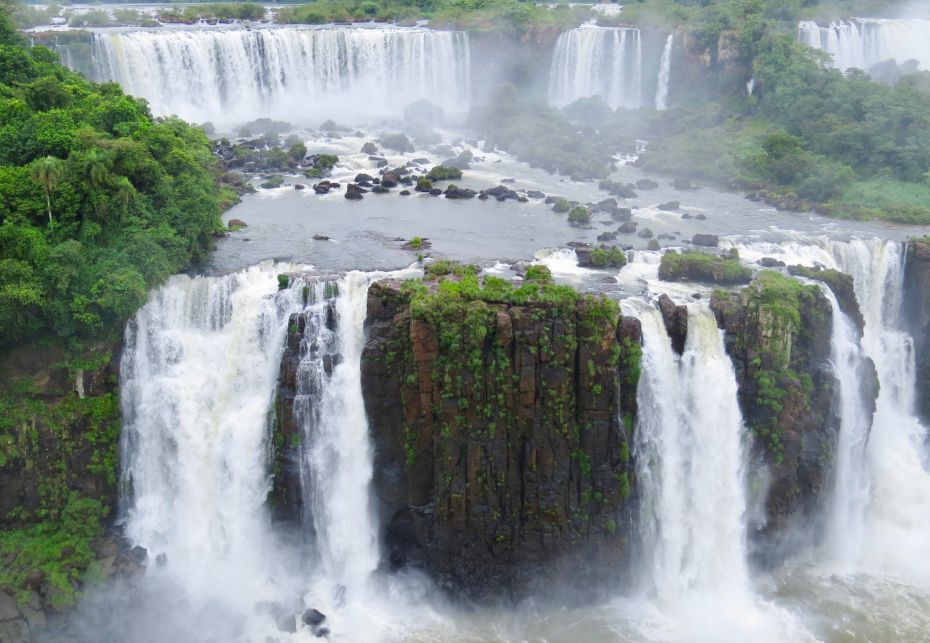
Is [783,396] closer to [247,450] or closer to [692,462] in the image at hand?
[692,462]

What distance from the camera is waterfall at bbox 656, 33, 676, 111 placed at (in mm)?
59312

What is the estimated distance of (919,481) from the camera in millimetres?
→ 27469

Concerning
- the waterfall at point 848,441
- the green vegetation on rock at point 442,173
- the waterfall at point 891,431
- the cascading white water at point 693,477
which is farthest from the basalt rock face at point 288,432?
the green vegetation on rock at point 442,173

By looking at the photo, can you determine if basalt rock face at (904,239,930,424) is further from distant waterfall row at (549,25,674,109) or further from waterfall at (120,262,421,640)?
distant waterfall row at (549,25,674,109)

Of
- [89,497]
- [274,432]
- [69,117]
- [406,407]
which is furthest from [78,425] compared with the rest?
[69,117]

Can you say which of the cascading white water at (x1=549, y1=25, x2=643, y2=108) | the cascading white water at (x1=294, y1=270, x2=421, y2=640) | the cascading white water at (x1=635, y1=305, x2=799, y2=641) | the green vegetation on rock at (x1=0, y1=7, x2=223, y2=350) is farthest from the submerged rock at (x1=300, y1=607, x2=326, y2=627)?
the cascading white water at (x1=549, y1=25, x2=643, y2=108)

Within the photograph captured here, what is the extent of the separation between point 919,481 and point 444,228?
19.2m

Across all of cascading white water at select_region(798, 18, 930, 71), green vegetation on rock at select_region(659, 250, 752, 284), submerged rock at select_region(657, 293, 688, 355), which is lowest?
submerged rock at select_region(657, 293, 688, 355)

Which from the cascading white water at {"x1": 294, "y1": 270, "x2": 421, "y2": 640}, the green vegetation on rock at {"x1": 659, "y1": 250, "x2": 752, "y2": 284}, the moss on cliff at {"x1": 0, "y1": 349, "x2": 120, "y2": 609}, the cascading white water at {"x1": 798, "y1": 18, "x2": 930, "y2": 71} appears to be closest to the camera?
the moss on cliff at {"x1": 0, "y1": 349, "x2": 120, "y2": 609}

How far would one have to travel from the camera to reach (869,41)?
61969 mm

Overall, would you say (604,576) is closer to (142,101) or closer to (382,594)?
(382,594)

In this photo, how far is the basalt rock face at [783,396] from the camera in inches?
945

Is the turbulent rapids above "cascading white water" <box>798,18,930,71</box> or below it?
below

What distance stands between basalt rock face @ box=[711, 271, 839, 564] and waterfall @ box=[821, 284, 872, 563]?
1.83ft
